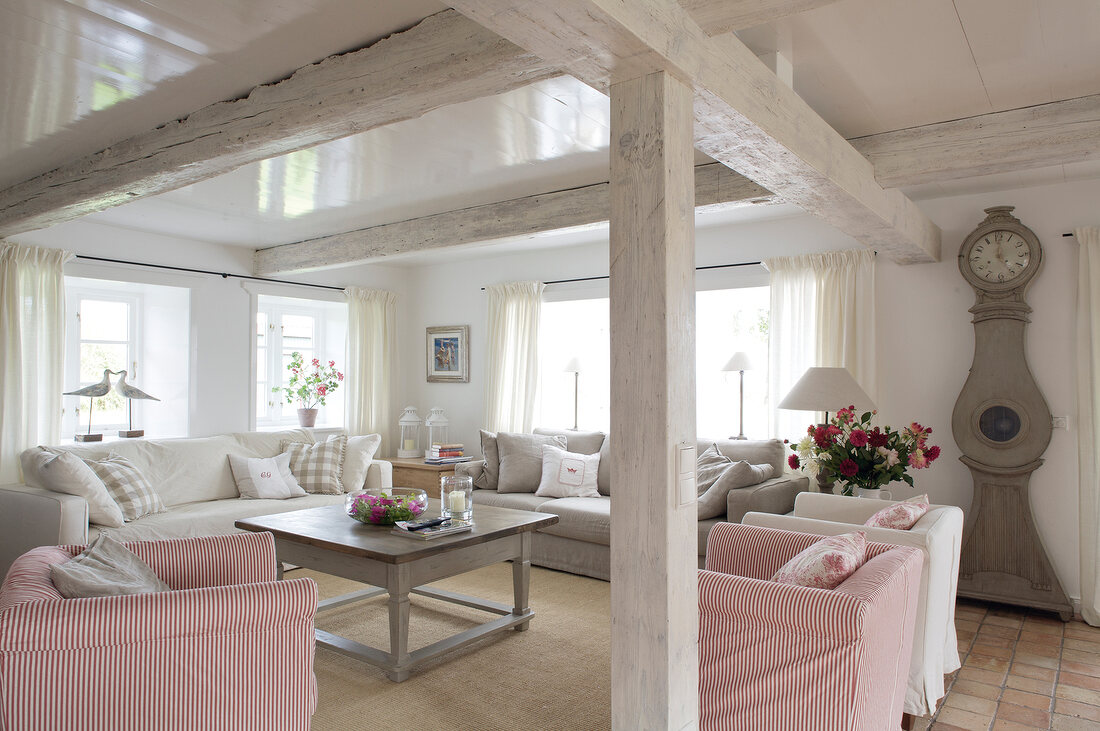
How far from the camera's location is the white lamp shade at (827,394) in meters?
3.73

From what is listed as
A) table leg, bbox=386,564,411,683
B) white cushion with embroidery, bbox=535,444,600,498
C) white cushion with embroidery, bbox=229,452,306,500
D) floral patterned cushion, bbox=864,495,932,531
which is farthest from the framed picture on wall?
floral patterned cushion, bbox=864,495,932,531

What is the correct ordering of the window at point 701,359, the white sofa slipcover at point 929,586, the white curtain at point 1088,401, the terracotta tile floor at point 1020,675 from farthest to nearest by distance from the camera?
1. the window at point 701,359
2. the white curtain at point 1088,401
3. the terracotta tile floor at point 1020,675
4. the white sofa slipcover at point 929,586

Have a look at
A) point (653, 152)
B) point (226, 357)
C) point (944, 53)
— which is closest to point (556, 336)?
point (226, 357)

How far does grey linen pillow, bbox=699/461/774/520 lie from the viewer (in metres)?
4.39

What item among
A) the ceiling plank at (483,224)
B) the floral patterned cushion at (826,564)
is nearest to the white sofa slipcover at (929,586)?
the floral patterned cushion at (826,564)

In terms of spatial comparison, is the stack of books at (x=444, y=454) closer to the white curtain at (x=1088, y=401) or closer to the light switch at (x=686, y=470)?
the white curtain at (x=1088, y=401)

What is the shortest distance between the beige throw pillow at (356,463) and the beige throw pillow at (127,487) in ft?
4.27

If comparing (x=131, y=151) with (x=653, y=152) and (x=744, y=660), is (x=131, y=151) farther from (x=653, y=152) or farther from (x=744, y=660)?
(x=744, y=660)

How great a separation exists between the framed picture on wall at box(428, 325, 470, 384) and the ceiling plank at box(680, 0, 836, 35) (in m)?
5.13

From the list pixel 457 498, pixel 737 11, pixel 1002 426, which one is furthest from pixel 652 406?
pixel 1002 426

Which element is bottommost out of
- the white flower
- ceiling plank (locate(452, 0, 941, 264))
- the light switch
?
the white flower

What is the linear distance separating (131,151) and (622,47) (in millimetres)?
2608

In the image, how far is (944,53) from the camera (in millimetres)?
2529

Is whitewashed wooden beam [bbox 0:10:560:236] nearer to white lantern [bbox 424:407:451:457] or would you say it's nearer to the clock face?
the clock face
